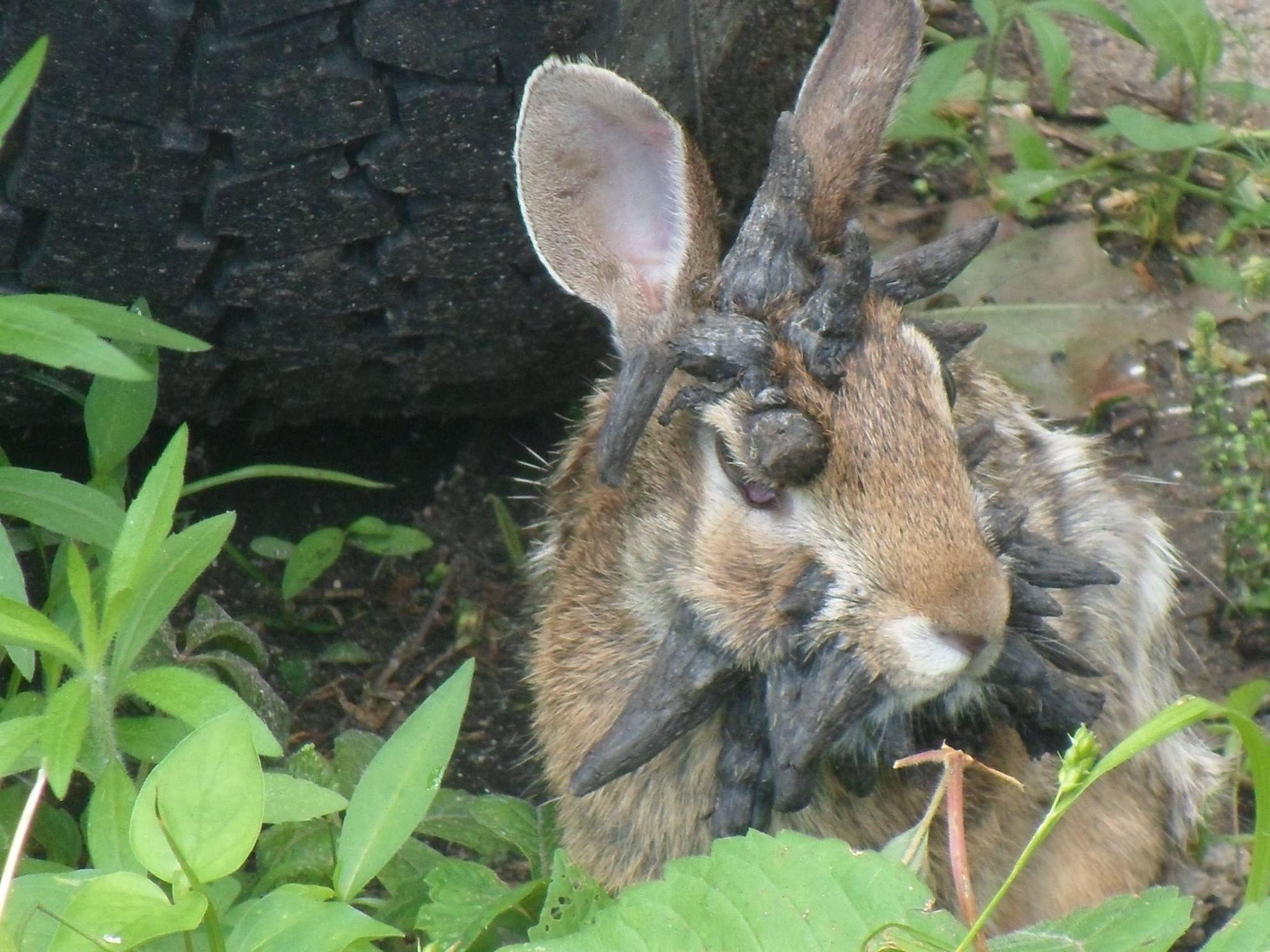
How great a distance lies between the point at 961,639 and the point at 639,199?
1.08 metres

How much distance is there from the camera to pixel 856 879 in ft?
7.60

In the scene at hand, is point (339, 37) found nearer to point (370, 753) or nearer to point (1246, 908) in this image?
point (370, 753)

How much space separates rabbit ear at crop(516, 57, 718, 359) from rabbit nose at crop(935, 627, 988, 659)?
0.79 meters

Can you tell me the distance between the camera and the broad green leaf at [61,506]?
2.96 meters

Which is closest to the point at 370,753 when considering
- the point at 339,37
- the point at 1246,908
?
the point at 339,37

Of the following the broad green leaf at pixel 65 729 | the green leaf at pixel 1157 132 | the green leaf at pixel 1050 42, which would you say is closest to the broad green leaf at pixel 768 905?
the broad green leaf at pixel 65 729

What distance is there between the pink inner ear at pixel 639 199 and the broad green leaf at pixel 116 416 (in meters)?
0.98

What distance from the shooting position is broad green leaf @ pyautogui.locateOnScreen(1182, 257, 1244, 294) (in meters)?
4.68

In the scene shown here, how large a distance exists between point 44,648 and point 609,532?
1161mm

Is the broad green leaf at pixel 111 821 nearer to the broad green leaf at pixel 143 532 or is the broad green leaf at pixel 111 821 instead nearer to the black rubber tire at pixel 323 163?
the broad green leaf at pixel 143 532

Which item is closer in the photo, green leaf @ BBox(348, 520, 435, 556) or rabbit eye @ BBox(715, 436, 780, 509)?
rabbit eye @ BBox(715, 436, 780, 509)

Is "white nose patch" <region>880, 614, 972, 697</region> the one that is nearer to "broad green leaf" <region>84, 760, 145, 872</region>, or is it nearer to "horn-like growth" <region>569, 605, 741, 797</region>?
"horn-like growth" <region>569, 605, 741, 797</region>

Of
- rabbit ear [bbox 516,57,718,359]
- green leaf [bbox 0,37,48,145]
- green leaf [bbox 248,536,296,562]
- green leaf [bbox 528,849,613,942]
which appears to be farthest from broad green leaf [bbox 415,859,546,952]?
green leaf [bbox 0,37,48,145]

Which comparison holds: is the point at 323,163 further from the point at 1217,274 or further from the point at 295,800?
the point at 1217,274
